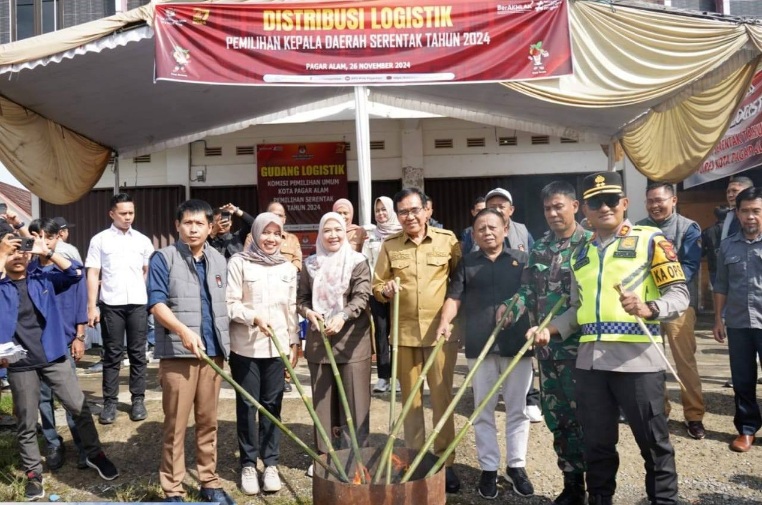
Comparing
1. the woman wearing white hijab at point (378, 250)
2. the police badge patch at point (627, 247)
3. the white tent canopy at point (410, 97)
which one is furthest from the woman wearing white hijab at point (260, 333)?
the white tent canopy at point (410, 97)

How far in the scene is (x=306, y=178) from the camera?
9094 mm

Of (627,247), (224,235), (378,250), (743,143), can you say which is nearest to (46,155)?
(224,235)

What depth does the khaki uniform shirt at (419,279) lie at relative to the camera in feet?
11.7

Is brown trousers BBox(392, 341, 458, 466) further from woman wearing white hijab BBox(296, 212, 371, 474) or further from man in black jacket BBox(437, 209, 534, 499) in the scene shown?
woman wearing white hijab BBox(296, 212, 371, 474)

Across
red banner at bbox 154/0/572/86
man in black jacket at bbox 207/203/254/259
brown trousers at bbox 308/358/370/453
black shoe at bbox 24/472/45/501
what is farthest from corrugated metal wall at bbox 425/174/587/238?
black shoe at bbox 24/472/45/501

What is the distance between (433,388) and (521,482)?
78 centimetres

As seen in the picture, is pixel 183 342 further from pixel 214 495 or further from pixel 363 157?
pixel 363 157

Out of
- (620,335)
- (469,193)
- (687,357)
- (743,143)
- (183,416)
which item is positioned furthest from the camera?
(469,193)

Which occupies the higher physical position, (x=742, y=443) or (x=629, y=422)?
(x=629, y=422)

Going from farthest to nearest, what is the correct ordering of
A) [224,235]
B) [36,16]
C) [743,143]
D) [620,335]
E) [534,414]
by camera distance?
[36,16], [743,143], [224,235], [534,414], [620,335]

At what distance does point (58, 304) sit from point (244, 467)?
5.56 feet

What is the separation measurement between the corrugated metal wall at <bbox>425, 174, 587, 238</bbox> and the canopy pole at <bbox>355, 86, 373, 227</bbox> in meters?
4.03

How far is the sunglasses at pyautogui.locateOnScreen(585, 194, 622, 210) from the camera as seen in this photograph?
292cm

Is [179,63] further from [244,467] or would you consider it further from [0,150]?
[244,467]
